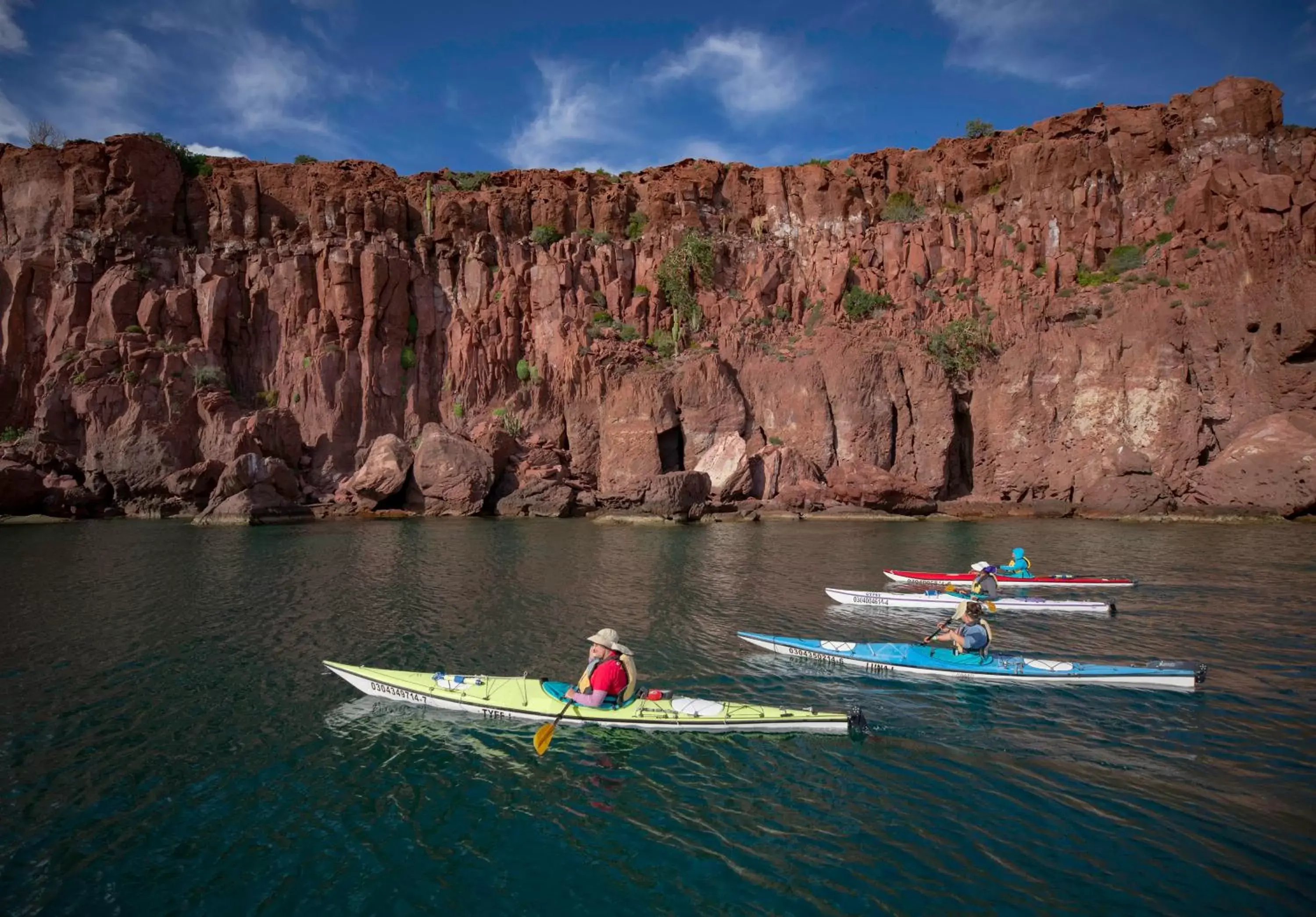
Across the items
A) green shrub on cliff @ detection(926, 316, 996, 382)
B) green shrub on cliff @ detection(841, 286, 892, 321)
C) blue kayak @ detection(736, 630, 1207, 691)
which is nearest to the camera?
blue kayak @ detection(736, 630, 1207, 691)

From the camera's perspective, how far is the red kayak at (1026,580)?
21500 mm

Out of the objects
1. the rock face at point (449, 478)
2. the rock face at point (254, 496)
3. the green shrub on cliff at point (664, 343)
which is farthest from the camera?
the green shrub on cliff at point (664, 343)

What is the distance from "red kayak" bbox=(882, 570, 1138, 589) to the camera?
70.5 feet

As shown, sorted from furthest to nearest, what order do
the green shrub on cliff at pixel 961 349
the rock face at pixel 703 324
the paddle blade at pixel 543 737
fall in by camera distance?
the green shrub on cliff at pixel 961 349
the rock face at pixel 703 324
the paddle blade at pixel 543 737

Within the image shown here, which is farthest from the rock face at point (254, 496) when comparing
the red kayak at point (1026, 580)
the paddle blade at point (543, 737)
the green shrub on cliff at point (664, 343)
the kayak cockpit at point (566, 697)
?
the paddle blade at point (543, 737)

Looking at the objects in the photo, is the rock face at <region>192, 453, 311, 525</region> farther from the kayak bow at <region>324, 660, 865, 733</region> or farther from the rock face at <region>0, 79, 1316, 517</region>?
the kayak bow at <region>324, 660, 865, 733</region>

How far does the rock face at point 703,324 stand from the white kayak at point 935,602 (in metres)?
23.8

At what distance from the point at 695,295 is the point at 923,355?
64.3ft

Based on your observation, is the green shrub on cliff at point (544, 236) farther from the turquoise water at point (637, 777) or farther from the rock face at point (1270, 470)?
the rock face at point (1270, 470)

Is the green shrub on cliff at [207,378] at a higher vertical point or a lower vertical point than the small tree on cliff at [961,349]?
lower

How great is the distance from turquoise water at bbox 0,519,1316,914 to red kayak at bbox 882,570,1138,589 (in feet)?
7.77

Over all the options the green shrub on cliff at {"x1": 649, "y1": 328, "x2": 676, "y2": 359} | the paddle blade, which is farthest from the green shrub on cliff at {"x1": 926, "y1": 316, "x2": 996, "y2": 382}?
the paddle blade

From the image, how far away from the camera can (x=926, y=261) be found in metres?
59.5

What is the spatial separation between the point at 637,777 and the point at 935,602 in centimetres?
1285
